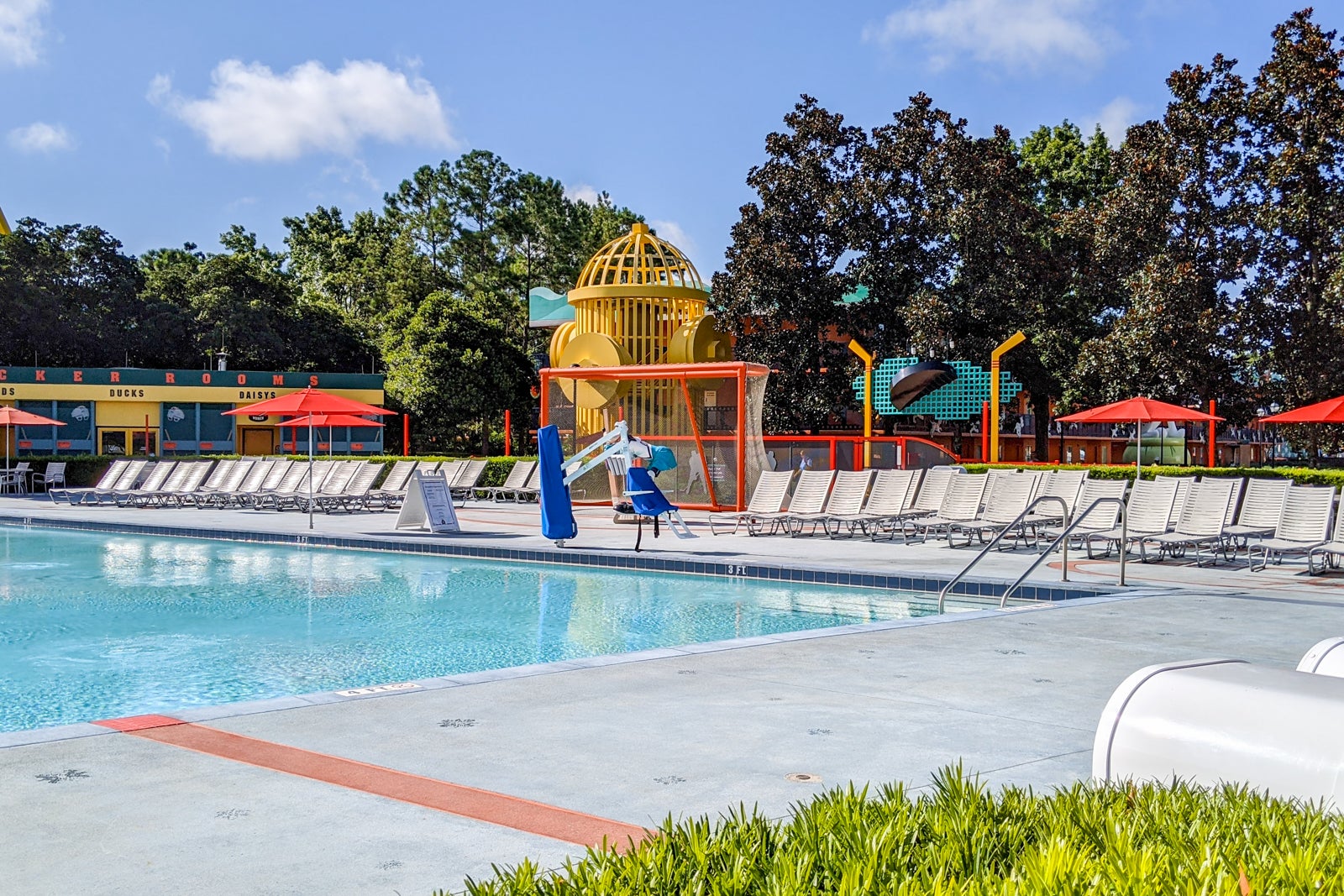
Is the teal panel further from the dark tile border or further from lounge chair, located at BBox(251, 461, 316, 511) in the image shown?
the dark tile border

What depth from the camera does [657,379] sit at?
24031mm

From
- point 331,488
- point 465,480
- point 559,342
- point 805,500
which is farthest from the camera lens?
point 559,342

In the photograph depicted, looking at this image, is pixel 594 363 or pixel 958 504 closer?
pixel 958 504

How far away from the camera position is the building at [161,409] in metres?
40.1

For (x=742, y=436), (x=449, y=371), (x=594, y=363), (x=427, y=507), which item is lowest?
(x=427, y=507)

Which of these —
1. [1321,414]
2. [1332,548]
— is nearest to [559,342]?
[1321,414]

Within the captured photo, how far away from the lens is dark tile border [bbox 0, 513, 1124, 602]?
11883 mm

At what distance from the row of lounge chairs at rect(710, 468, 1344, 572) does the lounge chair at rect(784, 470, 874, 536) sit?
2 centimetres

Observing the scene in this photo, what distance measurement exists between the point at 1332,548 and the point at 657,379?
43.3 ft

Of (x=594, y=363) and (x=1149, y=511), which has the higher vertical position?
(x=594, y=363)

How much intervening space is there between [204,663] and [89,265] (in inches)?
1811

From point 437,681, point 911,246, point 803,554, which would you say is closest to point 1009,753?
point 437,681

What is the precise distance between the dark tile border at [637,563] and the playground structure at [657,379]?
249 inches

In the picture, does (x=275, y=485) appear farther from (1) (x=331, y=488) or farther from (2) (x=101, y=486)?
(2) (x=101, y=486)
